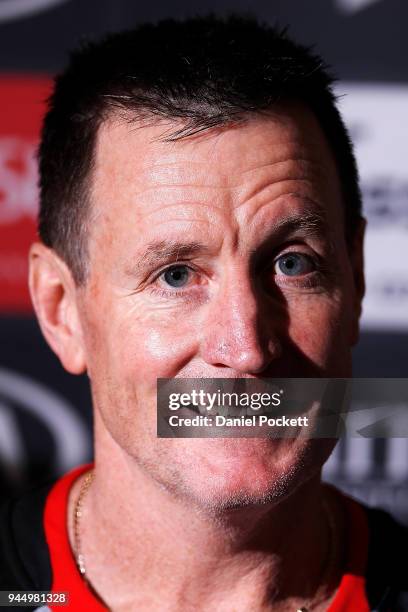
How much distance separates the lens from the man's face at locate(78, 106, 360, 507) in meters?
0.88

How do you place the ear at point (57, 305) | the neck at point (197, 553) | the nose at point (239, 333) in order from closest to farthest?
the nose at point (239, 333)
the neck at point (197, 553)
the ear at point (57, 305)

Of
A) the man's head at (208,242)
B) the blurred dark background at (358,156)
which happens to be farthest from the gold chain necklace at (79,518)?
the blurred dark background at (358,156)

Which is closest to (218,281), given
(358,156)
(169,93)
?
(169,93)

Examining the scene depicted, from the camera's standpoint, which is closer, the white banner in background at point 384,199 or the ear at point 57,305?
the ear at point 57,305

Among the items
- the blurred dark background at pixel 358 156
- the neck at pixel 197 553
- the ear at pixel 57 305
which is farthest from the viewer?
the blurred dark background at pixel 358 156

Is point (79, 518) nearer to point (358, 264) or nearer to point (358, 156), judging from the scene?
point (358, 264)

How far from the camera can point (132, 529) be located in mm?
1013

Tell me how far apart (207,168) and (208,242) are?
0.08 meters

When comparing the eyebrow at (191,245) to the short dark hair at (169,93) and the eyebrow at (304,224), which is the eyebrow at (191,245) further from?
the short dark hair at (169,93)

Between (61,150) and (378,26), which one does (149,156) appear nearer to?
(61,150)

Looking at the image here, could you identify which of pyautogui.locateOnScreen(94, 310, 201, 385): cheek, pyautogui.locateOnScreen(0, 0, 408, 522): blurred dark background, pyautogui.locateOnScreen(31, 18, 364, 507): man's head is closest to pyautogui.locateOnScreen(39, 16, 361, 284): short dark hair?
pyautogui.locateOnScreen(31, 18, 364, 507): man's head

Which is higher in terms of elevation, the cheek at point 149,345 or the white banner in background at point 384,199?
the white banner in background at point 384,199

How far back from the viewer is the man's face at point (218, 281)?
88cm

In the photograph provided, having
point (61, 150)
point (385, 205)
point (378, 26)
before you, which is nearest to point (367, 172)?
point (385, 205)
